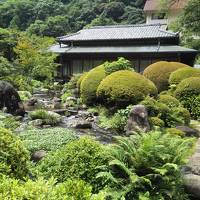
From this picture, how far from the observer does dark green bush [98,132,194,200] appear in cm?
589

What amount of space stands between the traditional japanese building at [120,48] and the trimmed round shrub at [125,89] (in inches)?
491

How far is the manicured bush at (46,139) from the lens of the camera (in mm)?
9047

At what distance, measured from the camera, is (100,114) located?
53.4ft

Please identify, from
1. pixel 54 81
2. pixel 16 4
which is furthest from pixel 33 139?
pixel 16 4

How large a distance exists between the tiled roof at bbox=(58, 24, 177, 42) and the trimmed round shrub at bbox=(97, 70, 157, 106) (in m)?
14.3

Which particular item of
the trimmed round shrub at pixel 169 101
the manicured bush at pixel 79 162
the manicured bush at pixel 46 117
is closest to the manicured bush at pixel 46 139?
the manicured bush at pixel 79 162

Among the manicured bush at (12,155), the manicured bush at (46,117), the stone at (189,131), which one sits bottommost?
the manicured bush at (46,117)

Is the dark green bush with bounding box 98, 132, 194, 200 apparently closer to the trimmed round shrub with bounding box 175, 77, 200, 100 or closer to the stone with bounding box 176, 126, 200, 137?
the stone with bounding box 176, 126, 200, 137

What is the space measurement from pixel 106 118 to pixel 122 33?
18.6 meters

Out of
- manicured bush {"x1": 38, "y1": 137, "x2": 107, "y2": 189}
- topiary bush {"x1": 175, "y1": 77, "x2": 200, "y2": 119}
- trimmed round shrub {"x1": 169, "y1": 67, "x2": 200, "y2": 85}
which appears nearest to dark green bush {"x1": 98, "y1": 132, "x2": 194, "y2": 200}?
manicured bush {"x1": 38, "y1": 137, "x2": 107, "y2": 189}

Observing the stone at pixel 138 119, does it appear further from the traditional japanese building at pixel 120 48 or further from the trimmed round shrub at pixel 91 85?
the traditional japanese building at pixel 120 48

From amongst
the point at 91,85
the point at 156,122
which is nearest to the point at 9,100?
the point at 91,85

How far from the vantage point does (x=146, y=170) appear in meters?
6.29

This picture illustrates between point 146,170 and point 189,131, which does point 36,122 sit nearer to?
point 189,131
